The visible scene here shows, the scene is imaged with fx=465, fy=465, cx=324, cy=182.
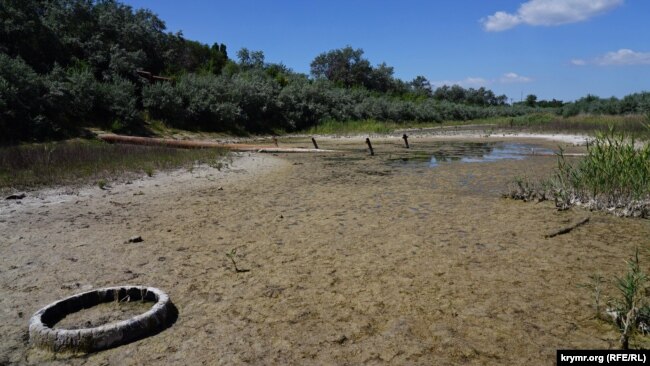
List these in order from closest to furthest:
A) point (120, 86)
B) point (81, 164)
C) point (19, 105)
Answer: point (81, 164)
point (19, 105)
point (120, 86)

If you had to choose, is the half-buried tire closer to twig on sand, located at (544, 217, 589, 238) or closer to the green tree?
twig on sand, located at (544, 217, 589, 238)

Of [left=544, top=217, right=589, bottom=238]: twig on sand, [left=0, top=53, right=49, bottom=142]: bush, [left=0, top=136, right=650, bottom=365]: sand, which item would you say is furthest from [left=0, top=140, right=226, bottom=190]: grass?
[left=544, top=217, right=589, bottom=238]: twig on sand

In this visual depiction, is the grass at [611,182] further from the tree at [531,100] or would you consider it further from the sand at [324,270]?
the tree at [531,100]

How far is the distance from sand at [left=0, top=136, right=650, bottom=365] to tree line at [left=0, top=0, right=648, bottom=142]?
426 inches

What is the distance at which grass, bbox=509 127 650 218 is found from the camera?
6559mm

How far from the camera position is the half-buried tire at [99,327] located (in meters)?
2.97

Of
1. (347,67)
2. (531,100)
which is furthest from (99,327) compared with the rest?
(531,100)

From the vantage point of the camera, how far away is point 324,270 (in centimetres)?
453

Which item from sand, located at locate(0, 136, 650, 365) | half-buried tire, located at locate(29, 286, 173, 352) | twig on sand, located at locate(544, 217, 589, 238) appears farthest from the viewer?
twig on sand, located at locate(544, 217, 589, 238)

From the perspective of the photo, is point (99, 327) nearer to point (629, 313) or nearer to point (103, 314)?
point (103, 314)

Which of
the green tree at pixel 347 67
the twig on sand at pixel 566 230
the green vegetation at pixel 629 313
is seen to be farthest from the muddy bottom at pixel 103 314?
the green tree at pixel 347 67

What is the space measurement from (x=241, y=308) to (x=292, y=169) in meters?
8.85

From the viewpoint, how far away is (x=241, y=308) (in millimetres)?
3689

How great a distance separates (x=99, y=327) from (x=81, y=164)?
26.4ft
